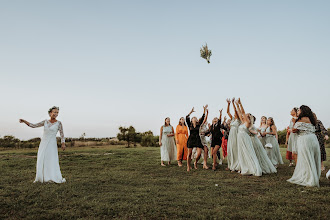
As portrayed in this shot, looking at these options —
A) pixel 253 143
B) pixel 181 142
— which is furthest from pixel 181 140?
pixel 253 143

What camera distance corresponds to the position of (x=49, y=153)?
9141 mm

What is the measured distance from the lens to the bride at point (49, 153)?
8.91 metres

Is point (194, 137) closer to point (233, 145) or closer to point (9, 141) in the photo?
point (233, 145)

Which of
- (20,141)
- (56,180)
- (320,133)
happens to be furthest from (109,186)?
(20,141)

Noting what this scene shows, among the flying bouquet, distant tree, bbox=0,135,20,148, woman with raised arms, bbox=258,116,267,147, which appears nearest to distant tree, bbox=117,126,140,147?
distant tree, bbox=0,135,20,148

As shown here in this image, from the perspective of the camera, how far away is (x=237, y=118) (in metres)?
11.1

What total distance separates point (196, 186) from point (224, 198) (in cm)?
148

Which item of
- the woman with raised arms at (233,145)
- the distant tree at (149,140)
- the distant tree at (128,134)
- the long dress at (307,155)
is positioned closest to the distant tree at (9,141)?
the distant tree at (128,134)

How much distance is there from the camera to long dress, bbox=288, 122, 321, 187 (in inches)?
302

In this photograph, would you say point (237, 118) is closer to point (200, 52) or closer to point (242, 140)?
point (242, 140)

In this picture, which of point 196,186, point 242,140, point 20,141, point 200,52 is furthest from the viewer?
point 20,141

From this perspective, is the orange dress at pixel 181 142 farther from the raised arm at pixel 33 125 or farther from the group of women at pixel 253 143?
the raised arm at pixel 33 125

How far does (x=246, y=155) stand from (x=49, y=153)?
7.13m

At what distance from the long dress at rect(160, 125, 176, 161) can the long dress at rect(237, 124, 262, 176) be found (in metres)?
4.48
